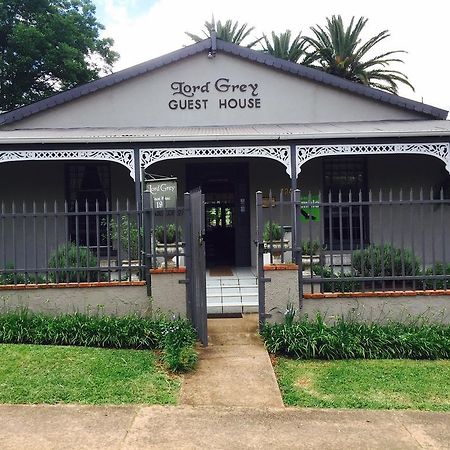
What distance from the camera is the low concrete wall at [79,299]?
22.8 feet

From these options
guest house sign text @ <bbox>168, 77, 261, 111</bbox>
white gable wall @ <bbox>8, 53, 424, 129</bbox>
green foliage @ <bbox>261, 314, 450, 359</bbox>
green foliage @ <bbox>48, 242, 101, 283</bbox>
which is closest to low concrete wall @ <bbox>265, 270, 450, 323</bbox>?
green foliage @ <bbox>261, 314, 450, 359</bbox>

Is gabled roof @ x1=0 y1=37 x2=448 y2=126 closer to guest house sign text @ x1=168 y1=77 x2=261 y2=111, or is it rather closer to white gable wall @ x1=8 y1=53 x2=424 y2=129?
white gable wall @ x1=8 y1=53 x2=424 y2=129

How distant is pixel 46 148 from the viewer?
10008 millimetres

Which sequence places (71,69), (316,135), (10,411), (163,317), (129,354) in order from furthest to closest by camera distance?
1. (71,69)
2. (316,135)
3. (163,317)
4. (129,354)
5. (10,411)

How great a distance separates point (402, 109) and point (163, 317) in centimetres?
927

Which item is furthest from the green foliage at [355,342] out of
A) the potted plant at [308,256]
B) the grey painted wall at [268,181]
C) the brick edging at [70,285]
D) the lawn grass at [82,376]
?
the grey painted wall at [268,181]

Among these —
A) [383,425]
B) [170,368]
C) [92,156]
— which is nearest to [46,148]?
[92,156]

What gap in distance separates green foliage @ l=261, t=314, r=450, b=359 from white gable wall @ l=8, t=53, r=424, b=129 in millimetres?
7489

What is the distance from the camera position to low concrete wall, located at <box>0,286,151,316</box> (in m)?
6.96

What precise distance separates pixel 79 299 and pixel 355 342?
12.3 ft

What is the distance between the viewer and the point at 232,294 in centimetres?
843

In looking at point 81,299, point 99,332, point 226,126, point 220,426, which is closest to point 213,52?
point 226,126

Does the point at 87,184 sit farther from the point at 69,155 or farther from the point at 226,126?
the point at 226,126

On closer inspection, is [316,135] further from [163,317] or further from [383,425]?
[383,425]
